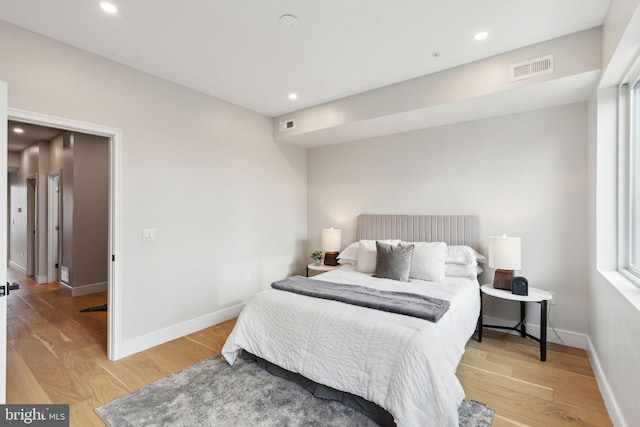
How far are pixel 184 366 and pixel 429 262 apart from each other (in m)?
2.54

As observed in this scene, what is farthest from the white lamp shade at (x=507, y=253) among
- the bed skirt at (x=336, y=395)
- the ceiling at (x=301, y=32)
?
the bed skirt at (x=336, y=395)

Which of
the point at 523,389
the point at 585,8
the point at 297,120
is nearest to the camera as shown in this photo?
the point at 585,8

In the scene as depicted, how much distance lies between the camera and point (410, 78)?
3.14 metres

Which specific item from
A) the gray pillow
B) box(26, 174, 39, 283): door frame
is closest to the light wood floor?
the gray pillow

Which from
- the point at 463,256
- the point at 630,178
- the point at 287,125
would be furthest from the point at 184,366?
the point at 630,178

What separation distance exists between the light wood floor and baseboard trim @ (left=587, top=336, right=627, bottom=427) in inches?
1.9

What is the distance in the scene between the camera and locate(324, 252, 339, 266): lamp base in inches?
168

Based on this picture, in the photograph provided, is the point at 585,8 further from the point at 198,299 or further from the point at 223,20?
the point at 198,299

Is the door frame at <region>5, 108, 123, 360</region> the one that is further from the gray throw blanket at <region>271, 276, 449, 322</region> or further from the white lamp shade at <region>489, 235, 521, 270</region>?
the white lamp shade at <region>489, 235, 521, 270</region>

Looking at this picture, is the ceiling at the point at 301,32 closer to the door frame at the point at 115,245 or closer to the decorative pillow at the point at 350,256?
the door frame at the point at 115,245

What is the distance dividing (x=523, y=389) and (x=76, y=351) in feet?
12.9

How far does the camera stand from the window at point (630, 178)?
2.16m

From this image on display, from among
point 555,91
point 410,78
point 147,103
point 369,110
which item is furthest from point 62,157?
point 555,91

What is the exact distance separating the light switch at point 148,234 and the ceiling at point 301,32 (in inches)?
62.0
